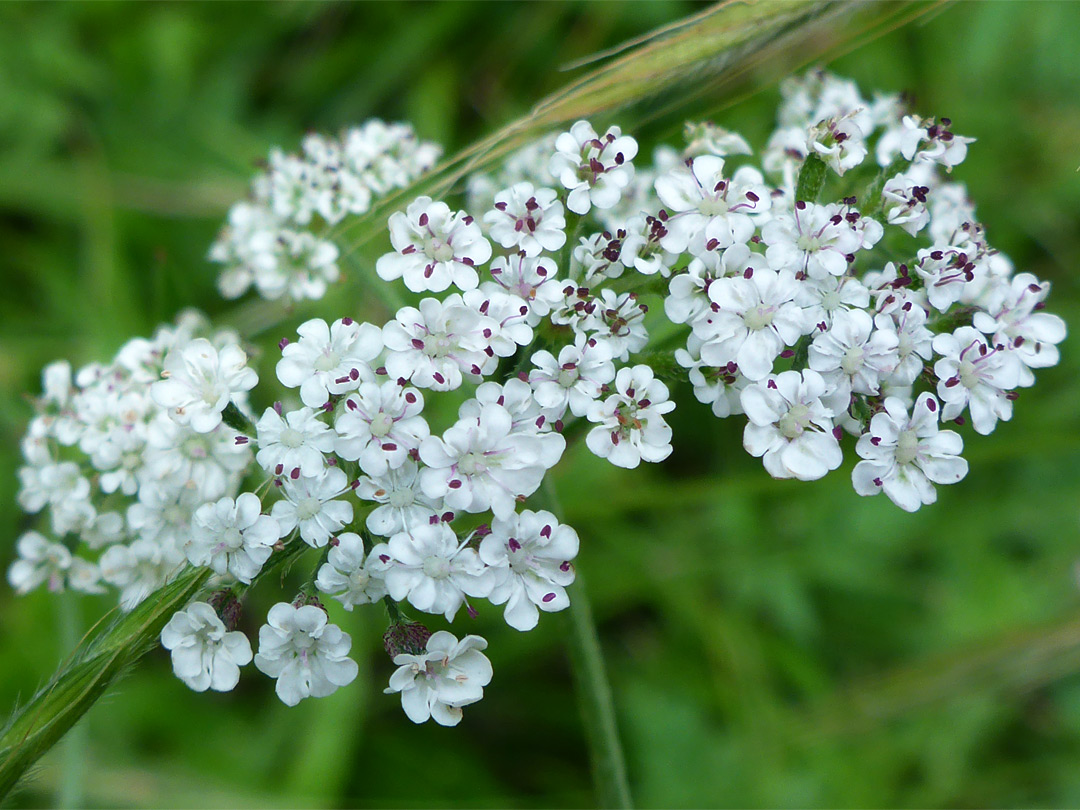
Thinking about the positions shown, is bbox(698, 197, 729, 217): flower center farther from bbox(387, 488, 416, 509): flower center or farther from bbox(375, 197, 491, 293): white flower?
bbox(387, 488, 416, 509): flower center

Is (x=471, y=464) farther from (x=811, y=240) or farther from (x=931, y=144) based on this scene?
(x=931, y=144)

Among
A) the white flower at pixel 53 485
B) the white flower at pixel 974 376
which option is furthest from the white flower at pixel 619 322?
the white flower at pixel 53 485

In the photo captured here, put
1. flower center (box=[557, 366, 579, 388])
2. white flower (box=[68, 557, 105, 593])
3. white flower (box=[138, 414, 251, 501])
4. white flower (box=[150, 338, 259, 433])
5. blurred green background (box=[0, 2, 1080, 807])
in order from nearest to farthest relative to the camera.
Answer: flower center (box=[557, 366, 579, 388]) < white flower (box=[150, 338, 259, 433]) < white flower (box=[138, 414, 251, 501]) < white flower (box=[68, 557, 105, 593]) < blurred green background (box=[0, 2, 1080, 807])

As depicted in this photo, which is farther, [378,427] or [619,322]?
[619,322]

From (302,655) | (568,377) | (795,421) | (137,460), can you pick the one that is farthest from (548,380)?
(137,460)

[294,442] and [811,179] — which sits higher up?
[811,179]

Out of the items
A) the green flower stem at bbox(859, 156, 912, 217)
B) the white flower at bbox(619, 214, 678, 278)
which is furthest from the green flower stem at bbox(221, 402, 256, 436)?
the green flower stem at bbox(859, 156, 912, 217)

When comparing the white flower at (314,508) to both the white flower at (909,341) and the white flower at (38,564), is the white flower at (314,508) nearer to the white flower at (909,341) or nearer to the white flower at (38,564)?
the white flower at (38,564)
